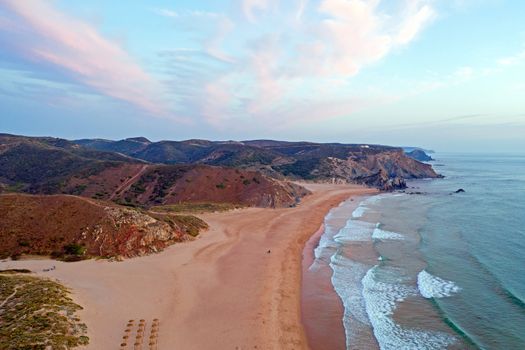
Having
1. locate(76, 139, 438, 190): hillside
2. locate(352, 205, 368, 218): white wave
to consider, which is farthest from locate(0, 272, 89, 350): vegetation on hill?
locate(76, 139, 438, 190): hillside

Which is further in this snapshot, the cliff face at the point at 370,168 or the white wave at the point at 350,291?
the cliff face at the point at 370,168

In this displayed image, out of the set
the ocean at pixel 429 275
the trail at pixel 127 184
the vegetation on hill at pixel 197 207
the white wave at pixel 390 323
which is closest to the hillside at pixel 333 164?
the trail at pixel 127 184

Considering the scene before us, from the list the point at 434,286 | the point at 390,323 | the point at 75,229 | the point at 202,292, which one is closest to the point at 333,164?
the point at 434,286

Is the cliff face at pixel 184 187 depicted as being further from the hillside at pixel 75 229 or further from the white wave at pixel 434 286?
the white wave at pixel 434 286

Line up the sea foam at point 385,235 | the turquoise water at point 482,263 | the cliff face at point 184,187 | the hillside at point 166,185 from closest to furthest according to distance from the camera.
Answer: the turquoise water at point 482,263
the sea foam at point 385,235
the cliff face at point 184,187
the hillside at point 166,185

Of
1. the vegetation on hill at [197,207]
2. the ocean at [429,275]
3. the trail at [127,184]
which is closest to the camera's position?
the ocean at [429,275]

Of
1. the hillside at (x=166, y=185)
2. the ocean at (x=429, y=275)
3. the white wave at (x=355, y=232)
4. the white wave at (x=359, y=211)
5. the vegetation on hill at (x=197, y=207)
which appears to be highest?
the hillside at (x=166, y=185)
